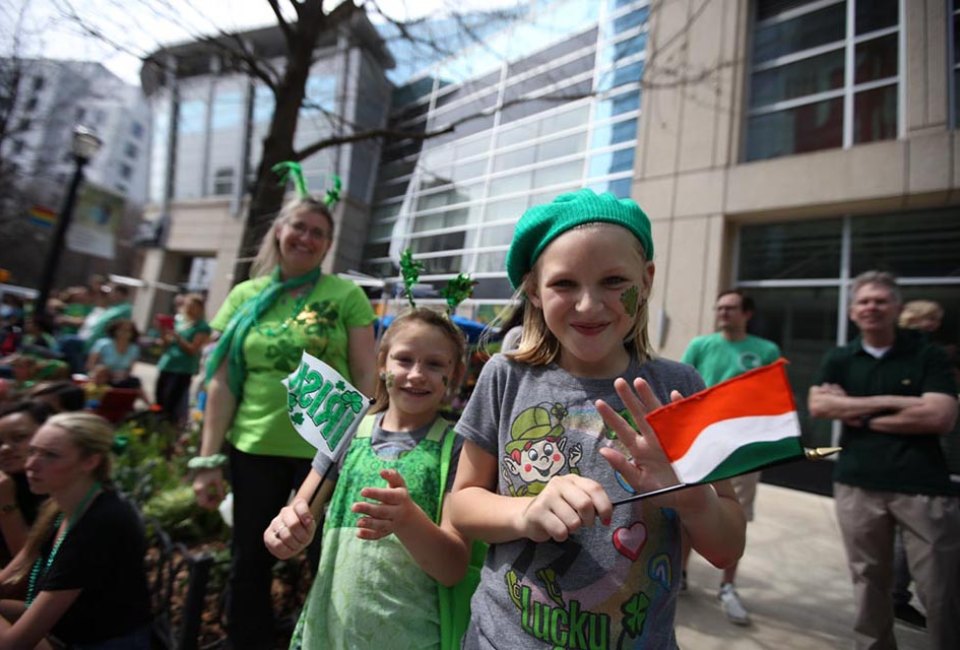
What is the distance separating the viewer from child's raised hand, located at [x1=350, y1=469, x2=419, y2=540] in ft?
3.67

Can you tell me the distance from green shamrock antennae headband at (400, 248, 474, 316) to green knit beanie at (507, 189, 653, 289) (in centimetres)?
50

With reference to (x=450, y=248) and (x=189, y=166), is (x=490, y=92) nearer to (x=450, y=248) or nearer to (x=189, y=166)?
(x=450, y=248)

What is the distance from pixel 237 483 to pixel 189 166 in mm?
17733

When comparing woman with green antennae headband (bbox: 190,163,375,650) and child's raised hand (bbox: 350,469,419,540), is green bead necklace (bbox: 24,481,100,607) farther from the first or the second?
child's raised hand (bbox: 350,469,419,540)

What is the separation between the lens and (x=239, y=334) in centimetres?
213

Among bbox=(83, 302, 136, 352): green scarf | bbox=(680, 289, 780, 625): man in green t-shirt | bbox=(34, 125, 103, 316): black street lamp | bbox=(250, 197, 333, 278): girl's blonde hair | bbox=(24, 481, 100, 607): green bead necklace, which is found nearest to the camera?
bbox=(24, 481, 100, 607): green bead necklace

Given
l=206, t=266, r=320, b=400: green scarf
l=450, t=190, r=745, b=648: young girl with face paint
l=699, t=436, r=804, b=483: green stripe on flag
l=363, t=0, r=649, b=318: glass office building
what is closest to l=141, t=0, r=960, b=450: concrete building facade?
l=363, t=0, r=649, b=318: glass office building

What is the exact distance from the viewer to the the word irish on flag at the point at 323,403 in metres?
1.27

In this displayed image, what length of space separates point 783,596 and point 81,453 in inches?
163

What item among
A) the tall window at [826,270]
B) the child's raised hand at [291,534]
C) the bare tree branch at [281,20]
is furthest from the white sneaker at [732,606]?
the bare tree branch at [281,20]

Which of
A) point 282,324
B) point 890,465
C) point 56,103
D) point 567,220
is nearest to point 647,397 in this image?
point 567,220

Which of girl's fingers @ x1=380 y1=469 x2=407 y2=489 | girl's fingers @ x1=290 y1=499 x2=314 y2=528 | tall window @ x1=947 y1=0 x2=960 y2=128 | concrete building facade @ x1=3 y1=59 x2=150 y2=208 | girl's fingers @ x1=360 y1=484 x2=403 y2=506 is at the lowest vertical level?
girl's fingers @ x1=290 y1=499 x2=314 y2=528

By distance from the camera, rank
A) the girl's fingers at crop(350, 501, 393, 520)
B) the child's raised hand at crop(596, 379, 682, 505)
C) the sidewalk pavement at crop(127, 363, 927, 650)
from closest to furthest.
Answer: the child's raised hand at crop(596, 379, 682, 505) → the girl's fingers at crop(350, 501, 393, 520) → the sidewalk pavement at crop(127, 363, 927, 650)

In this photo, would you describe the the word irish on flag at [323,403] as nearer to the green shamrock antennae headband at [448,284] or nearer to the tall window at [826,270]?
the green shamrock antennae headband at [448,284]
